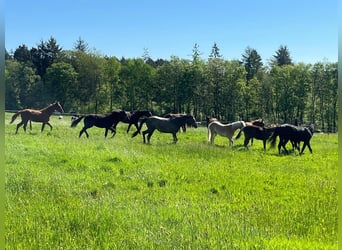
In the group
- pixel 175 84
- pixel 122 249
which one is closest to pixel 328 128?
pixel 175 84

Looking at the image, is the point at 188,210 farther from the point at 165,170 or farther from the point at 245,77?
the point at 245,77

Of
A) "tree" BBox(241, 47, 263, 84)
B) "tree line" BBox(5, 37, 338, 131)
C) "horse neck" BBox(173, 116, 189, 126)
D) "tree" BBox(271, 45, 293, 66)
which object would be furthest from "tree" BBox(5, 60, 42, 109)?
"tree" BBox(271, 45, 293, 66)

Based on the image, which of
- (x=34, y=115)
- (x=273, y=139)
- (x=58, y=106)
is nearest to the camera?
(x=58, y=106)

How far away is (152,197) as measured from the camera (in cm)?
300

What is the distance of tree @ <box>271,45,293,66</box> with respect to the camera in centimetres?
272

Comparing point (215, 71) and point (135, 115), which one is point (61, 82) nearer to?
point (135, 115)

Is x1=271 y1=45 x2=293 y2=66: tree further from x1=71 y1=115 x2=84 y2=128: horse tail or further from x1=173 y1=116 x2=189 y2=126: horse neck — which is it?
x1=71 y1=115 x2=84 y2=128: horse tail

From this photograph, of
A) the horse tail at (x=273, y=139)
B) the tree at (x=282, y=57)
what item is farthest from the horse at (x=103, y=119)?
the horse tail at (x=273, y=139)

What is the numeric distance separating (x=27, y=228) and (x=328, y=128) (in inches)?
87.9

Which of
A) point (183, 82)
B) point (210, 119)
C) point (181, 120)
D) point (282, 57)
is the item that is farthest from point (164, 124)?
point (282, 57)

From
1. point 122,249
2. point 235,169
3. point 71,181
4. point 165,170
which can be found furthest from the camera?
point 235,169

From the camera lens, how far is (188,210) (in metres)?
2.71

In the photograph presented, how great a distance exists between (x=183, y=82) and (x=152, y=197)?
99 centimetres

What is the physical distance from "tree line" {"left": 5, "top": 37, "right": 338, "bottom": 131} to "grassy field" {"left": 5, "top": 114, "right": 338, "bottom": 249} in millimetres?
445
